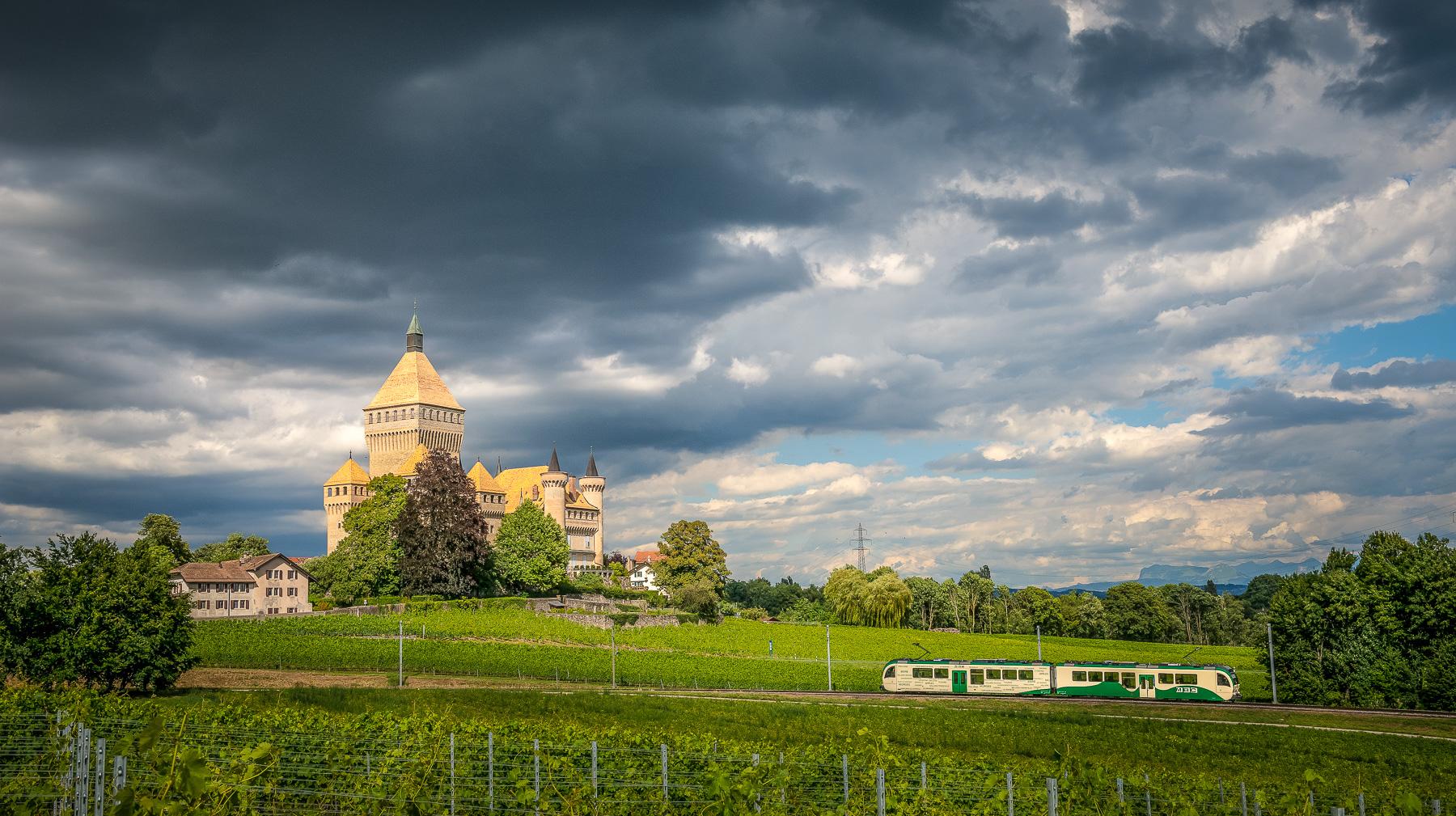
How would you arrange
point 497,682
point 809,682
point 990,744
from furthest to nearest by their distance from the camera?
point 809,682 → point 497,682 → point 990,744

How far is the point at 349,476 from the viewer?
14100 cm

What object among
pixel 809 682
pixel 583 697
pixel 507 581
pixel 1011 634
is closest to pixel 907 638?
pixel 1011 634

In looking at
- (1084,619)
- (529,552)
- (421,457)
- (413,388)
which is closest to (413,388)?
(413,388)

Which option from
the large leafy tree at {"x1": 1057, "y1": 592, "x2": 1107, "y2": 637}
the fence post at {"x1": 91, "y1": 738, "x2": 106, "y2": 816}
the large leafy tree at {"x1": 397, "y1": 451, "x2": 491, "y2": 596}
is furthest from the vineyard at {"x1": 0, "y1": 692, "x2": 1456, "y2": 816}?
the large leafy tree at {"x1": 1057, "y1": 592, "x2": 1107, "y2": 637}

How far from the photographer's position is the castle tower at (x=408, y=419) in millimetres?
149000

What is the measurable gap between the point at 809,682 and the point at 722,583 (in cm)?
5693

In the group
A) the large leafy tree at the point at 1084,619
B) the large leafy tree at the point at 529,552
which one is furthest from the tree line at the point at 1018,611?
the large leafy tree at the point at 529,552

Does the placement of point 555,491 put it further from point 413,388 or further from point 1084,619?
point 1084,619

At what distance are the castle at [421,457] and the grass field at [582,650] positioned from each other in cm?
5370

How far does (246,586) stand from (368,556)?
42.0ft

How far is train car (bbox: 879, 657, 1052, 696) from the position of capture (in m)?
61.6

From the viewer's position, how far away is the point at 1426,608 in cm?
5653

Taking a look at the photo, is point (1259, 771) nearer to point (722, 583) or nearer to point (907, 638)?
point (907, 638)

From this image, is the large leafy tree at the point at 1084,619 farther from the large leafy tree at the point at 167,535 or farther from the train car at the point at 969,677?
the large leafy tree at the point at 167,535
